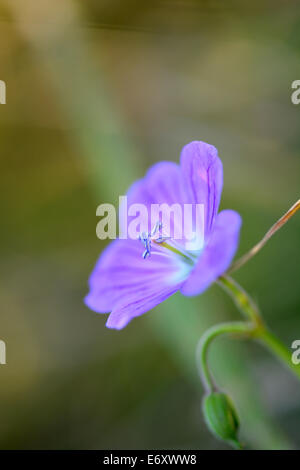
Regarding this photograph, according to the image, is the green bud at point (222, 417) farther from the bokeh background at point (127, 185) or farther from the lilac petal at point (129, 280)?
the bokeh background at point (127, 185)

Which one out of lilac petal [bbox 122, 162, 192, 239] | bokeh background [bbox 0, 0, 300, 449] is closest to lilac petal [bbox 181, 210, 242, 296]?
lilac petal [bbox 122, 162, 192, 239]

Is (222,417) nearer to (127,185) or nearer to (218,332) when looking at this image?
(218,332)

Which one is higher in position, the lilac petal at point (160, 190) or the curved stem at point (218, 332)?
the lilac petal at point (160, 190)

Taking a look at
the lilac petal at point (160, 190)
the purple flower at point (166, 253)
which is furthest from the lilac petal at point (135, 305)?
the lilac petal at point (160, 190)

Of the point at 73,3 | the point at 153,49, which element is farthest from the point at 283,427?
the point at 73,3

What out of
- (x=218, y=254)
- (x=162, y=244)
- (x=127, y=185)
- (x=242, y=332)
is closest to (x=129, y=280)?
(x=162, y=244)
